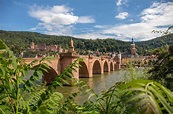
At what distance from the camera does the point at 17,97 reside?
1.17m

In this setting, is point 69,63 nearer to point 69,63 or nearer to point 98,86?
point 69,63

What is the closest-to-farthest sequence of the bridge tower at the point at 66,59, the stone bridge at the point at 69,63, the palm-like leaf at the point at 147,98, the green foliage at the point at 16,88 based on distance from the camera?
the palm-like leaf at the point at 147,98, the green foliage at the point at 16,88, the stone bridge at the point at 69,63, the bridge tower at the point at 66,59

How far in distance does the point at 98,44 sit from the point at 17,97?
11712 cm

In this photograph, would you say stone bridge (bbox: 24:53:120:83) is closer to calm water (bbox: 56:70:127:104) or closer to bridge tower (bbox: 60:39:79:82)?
bridge tower (bbox: 60:39:79:82)

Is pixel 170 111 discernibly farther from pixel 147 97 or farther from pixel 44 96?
pixel 44 96

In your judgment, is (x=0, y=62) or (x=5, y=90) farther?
(x=5, y=90)

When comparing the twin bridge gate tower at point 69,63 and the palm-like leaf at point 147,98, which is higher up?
the palm-like leaf at point 147,98

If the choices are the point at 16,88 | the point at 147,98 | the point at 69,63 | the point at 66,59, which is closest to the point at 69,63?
the point at 69,63

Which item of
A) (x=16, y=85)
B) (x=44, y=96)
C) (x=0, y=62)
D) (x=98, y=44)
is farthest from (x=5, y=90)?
(x=98, y=44)

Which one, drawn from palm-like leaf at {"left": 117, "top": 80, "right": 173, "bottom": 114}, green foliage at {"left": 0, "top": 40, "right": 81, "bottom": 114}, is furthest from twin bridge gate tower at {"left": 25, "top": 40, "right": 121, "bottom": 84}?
palm-like leaf at {"left": 117, "top": 80, "right": 173, "bottom": 114}

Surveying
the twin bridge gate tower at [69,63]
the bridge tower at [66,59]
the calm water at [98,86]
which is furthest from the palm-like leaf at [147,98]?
the bridge tower at [66,59]

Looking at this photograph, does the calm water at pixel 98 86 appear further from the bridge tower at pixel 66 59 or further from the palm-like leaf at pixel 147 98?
the bridge tower at pixel 66 59

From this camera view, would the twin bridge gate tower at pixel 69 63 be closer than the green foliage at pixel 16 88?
No

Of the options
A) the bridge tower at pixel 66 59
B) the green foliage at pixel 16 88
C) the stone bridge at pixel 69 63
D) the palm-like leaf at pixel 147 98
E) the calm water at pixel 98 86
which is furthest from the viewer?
the bridge tower at pixel 66 59
